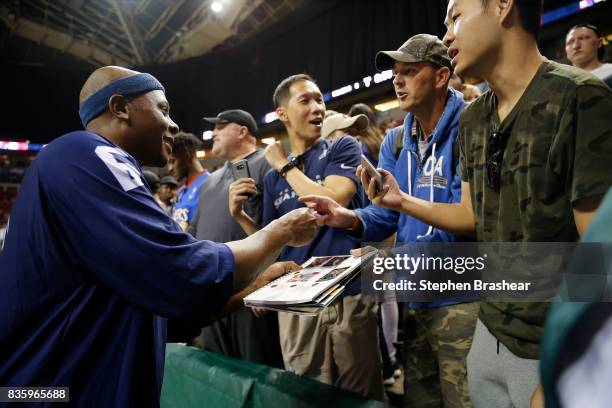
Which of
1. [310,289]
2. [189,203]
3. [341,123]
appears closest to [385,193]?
[310,289]

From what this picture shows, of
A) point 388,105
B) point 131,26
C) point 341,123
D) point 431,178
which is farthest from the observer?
point 131,26

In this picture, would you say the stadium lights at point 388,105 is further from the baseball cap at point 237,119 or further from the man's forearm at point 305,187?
the man's forearm at point 305,187

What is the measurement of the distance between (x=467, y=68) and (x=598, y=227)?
92 cm

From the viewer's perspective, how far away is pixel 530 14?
38.0 inches

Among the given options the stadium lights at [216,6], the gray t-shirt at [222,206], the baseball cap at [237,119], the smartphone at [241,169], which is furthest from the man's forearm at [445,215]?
the stadium lights at [216,6]

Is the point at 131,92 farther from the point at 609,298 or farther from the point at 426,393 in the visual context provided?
the point at 426,393

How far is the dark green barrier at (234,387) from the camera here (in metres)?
1.23

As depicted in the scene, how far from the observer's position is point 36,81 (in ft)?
32.4

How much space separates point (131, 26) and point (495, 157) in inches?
431

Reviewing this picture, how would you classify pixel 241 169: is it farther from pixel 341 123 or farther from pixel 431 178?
pixel 431 178

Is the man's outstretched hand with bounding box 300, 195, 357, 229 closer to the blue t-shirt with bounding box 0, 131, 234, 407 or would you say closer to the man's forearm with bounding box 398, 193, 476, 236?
the man's forearm with bounding box 398, 193, 476, 236

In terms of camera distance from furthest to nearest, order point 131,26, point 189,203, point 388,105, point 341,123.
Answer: point 131,26, point 388,105, point 189,203, point 341,123

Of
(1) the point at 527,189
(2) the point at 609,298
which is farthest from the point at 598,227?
(1) the point at 527,189

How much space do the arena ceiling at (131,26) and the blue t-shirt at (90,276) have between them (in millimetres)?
7487
